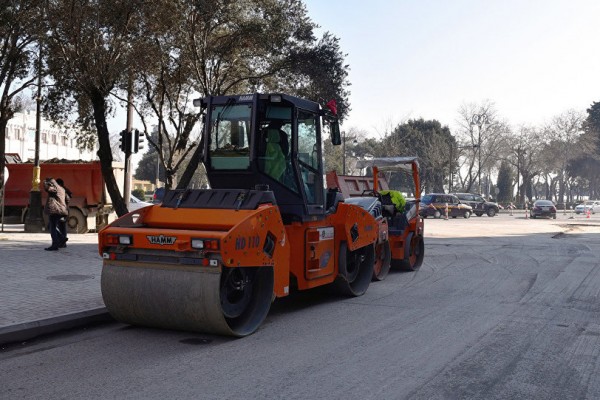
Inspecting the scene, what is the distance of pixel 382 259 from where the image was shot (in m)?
11.8

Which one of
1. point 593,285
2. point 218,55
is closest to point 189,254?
point 593,285

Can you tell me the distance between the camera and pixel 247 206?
7121 millimetres

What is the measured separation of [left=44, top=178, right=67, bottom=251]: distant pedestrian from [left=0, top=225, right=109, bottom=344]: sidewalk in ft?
1.08

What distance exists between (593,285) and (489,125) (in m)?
52.0

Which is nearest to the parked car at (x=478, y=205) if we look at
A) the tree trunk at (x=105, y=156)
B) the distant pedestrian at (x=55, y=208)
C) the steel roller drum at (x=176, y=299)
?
the tree trunk at (x=105, y=156)

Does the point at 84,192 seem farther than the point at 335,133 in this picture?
Yes

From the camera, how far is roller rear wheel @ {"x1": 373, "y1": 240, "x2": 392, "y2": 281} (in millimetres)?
11688

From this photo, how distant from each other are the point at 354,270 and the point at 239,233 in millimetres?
3759

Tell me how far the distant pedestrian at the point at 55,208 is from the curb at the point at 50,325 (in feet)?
22.3

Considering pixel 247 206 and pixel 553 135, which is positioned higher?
A: pixel 553 135

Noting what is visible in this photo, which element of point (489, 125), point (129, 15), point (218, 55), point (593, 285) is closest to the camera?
point (593, 285)

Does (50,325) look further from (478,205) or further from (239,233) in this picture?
(478,205)

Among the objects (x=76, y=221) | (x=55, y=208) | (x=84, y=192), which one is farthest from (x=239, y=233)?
(x=84, y=192)

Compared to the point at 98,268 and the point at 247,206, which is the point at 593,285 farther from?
the point at 98,268
